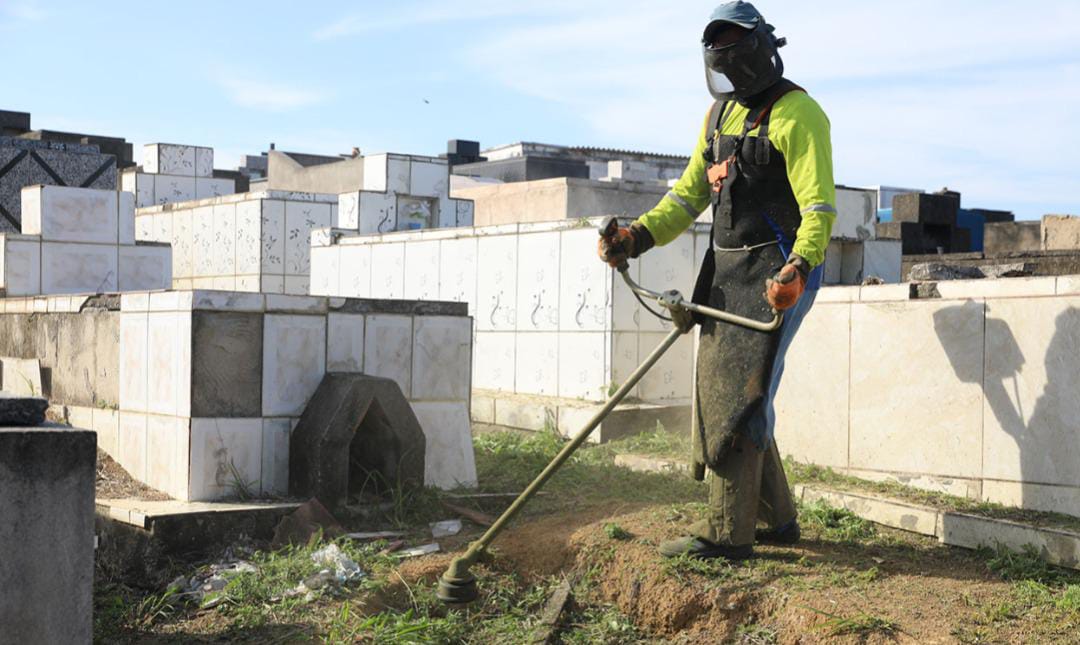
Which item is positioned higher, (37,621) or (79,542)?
(79,542)

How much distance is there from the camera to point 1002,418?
483 cm

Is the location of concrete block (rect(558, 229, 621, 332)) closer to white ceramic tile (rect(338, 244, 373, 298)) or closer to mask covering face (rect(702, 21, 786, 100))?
white ceramic tile (rect(338, 244, 373, 298))

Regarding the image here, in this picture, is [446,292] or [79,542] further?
[446,292]

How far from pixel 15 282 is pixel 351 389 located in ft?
15.0

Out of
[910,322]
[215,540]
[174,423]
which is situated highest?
[910,322]

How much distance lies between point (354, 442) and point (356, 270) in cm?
516

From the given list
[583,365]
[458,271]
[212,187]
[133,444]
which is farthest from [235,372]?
[212,187]

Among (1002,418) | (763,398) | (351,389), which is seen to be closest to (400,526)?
(351,389)

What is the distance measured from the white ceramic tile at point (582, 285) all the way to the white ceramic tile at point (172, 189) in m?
12.2

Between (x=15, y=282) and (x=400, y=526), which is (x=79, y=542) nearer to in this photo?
(x=400, y=526)

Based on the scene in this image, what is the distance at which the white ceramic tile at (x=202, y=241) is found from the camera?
15.4 m

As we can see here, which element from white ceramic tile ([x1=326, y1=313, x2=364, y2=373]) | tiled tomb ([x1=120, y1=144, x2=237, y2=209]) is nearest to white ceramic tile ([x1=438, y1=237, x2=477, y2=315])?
white ceramic tile ([x1=326, y1=313, x2=364, y2=373])

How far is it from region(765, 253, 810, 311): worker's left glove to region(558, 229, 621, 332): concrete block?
4.04 m

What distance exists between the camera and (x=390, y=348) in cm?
574
